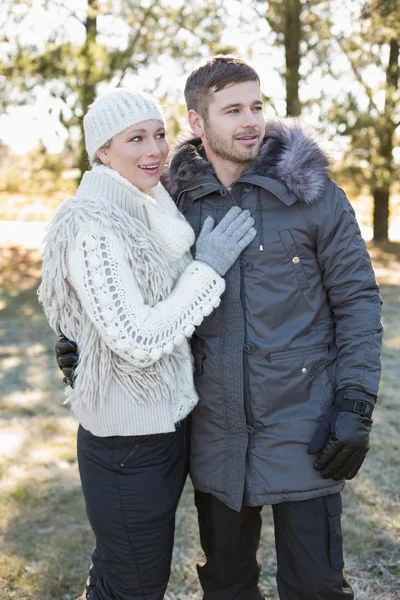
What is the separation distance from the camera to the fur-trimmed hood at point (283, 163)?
2178mm

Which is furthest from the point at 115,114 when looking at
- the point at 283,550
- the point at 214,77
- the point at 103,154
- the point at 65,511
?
the point at 65,511

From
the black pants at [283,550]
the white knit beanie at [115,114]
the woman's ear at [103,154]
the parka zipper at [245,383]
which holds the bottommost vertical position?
the black pants at [283,550]

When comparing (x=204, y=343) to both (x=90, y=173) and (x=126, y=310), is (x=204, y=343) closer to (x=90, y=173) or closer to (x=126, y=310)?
(x=126, y=310)

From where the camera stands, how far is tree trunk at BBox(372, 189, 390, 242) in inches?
525

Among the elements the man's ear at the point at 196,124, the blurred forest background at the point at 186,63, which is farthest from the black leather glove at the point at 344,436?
the blurred forest background at the point at 186,63

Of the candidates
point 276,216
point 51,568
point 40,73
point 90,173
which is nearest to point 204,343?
point 276,216

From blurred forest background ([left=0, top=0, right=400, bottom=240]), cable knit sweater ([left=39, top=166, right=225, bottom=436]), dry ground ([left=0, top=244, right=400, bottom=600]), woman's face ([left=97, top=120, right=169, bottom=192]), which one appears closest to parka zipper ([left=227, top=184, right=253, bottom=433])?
cable knit sweater ([left=39, top=166, right=225, bottom=436])

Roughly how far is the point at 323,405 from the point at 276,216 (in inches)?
25.1

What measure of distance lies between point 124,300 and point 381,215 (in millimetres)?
12291

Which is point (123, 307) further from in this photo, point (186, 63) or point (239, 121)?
point (186, 63)

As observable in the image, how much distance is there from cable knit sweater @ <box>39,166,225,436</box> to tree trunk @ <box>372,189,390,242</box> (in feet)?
37.8

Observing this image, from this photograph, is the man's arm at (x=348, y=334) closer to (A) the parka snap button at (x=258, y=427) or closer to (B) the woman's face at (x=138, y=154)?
(A) the parka snap button at (x=258, y=427)

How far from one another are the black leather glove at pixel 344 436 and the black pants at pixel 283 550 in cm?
16

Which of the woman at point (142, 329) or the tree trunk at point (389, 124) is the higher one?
the woman at point (142, 329)
